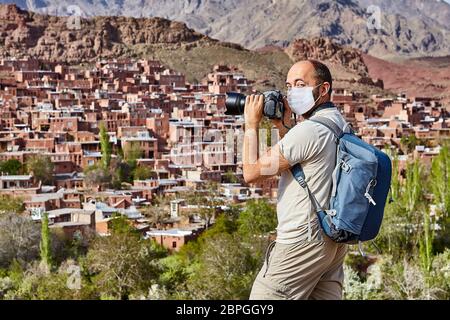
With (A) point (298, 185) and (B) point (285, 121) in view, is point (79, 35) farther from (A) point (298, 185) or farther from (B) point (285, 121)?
(A) point (298, 185)

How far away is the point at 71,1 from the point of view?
120m

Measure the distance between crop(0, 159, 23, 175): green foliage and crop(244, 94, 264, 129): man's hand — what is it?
16613 millimetres

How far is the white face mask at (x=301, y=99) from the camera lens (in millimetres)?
1862

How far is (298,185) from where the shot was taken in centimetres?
182

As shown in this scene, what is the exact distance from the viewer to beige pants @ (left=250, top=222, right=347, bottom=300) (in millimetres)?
1827

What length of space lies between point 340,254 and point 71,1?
122774 millimetres

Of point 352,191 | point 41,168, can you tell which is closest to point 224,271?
point 41,168

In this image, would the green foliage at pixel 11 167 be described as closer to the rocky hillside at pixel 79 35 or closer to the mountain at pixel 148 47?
the mountain at pixel 148 47

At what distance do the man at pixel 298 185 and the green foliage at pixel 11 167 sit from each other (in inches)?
654

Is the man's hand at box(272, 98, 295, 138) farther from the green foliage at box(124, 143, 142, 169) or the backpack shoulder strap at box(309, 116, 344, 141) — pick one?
the green foliage at box(124, 143, 142, 169)

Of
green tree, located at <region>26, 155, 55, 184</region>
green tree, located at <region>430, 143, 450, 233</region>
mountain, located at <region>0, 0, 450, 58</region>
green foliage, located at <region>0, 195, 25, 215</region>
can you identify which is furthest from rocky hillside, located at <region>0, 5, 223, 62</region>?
green tree, located at <region>430, 143, 450, 233</region>

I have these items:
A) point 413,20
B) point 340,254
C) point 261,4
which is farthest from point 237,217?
point 261,4

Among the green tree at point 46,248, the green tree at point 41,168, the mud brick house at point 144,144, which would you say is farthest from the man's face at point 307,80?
the mud brick house at point 144,144

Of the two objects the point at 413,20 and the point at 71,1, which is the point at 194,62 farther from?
the point at 71,1
